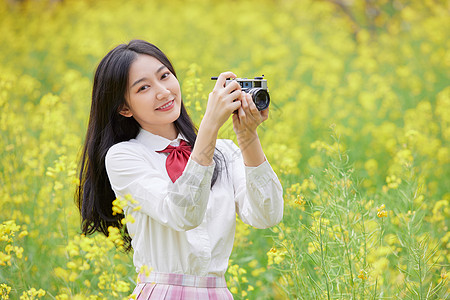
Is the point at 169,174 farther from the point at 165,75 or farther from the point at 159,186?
the point at 165,75

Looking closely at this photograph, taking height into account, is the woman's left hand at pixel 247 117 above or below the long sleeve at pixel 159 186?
above

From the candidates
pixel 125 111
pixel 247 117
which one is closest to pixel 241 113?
pixel 247 117

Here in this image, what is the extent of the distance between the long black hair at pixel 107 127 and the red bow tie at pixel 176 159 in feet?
0.25

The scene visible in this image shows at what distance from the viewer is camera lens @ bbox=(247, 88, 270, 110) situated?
1.30m

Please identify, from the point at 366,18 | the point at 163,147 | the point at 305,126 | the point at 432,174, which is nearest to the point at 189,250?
the point at 163,147

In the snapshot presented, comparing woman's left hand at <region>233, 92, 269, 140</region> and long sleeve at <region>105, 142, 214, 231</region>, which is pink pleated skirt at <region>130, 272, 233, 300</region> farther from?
woman's left hand at <region>233, 92, 269, 140</region>

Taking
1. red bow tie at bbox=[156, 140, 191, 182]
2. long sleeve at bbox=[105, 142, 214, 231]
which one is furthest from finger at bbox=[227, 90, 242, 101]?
red bow tie at bbox=[156, 140, 191, 182]

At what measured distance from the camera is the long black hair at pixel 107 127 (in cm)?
150

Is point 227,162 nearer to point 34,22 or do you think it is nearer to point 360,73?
point 360,73

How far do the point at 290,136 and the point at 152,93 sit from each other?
8.97 ft

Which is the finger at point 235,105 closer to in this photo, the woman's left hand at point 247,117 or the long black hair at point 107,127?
the woman's left hand at point 247,117

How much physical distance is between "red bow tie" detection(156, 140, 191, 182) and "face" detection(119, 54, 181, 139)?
87 millimetres

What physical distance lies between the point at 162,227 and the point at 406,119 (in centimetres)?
326

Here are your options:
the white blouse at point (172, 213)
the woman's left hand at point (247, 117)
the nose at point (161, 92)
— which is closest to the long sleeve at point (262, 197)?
the white blouse at point (172, 213)
